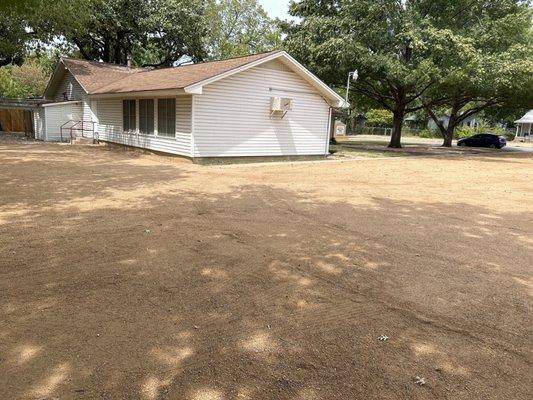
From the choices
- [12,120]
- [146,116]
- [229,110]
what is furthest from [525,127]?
[12,120]

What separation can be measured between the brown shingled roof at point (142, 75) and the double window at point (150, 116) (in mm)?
652

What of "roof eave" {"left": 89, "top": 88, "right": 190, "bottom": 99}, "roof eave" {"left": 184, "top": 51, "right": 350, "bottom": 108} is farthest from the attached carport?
"roof eave" {"left": 184, "top": 51, "right": 350, "bottom": 108}

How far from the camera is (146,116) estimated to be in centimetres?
1706

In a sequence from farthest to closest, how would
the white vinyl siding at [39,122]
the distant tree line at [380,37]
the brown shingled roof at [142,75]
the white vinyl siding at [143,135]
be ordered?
1. the white vinyl siding at [39,122]
2. the distant tree line at [380,37]
3. the brown shingled roof at [142,75]
4. the white vinyl siding at [143,135]

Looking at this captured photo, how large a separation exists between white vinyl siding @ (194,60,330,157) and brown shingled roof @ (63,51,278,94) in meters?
0.75

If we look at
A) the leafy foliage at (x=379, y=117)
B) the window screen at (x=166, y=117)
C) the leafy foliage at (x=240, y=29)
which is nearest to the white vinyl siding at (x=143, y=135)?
the window screen at (x=166, y=117)

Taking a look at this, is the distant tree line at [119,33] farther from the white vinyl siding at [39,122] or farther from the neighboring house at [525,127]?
the neighboring house at [525,127]

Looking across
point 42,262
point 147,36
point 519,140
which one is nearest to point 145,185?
point 42,262

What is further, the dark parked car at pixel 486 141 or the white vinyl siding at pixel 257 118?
the dark parked car at pixel 486 141

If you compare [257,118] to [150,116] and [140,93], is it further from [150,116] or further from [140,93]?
[140,93]

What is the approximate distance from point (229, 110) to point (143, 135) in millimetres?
4294

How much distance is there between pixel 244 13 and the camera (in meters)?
47.3

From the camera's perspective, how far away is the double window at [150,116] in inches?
611

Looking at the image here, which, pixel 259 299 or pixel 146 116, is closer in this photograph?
pixel 259 299
